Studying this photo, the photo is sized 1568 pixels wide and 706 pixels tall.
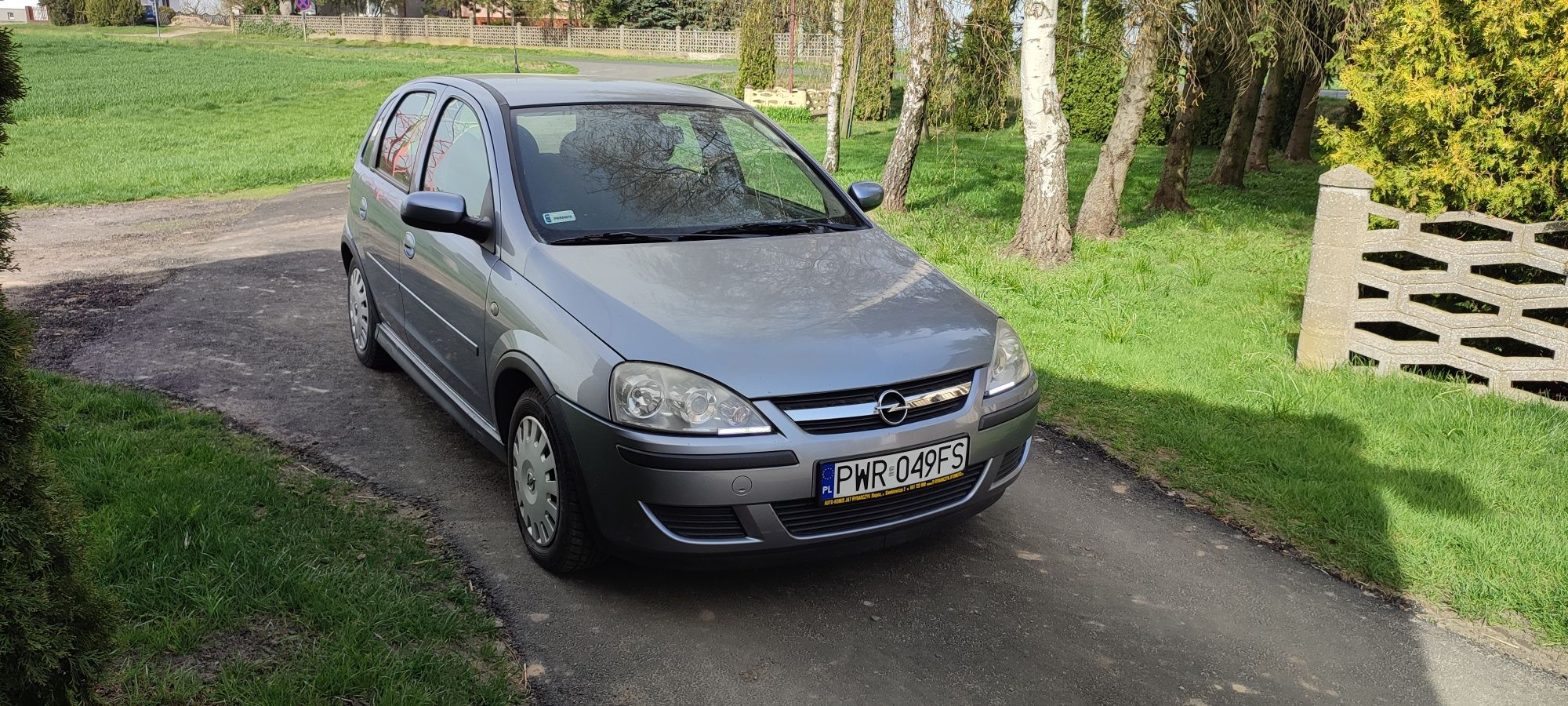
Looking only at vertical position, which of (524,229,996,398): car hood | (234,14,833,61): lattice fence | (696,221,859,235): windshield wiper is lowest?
(524,229,996,398): car hood

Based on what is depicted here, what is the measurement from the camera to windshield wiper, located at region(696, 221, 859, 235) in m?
4.45

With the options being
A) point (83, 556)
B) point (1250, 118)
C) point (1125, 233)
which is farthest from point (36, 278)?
point (1250, 118)

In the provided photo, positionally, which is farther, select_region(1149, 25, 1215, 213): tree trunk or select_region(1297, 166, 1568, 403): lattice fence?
select_region(1149, 25, 1215, 213): tree trunk

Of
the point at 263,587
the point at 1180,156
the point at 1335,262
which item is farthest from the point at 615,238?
the point at 1180,156

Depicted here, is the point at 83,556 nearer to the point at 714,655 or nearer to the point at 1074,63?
the point at 714,655

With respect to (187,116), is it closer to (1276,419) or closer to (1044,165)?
(1044,165)

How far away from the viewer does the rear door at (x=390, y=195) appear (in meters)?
5.31

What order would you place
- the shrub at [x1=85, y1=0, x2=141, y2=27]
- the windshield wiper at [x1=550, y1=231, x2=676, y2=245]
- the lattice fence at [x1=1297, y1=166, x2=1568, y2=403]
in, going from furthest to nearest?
1. the shrub at [x1=85, y1=0, x2=141, y2=27]
2. the lattice fence at [x1=1297, y1=166, x2=1568, y2=403]
3. the windshield wiper at [x1=550, y1=231, x2=676, y2=245]

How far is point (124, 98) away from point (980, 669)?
3000 centimetres

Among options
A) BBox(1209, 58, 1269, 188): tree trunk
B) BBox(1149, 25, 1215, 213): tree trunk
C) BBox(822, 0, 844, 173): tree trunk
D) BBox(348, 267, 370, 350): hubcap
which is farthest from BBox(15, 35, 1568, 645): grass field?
BBox(822, 0, 844, 173): tree trunk

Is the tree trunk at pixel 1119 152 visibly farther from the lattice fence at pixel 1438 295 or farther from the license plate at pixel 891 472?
the license plate at pixel 891 472

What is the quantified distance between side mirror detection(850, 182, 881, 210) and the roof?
2.53ft

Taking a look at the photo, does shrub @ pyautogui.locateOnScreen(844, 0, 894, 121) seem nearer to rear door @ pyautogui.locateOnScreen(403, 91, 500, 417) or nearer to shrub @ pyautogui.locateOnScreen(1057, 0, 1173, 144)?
shrub @ pyautogui.locateOnScreen(1057, 0, 1173, 144)

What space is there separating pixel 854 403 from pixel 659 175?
1.71m
